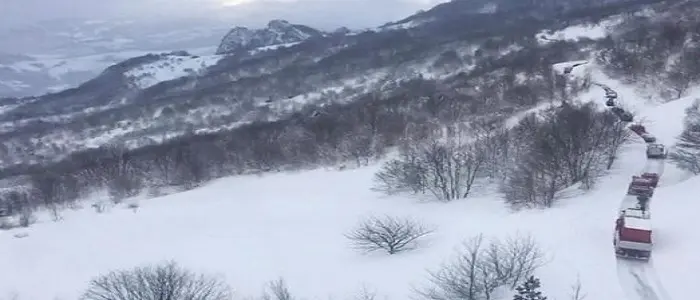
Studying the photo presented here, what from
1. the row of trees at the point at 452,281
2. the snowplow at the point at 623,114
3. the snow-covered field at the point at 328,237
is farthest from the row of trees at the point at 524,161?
the row of trees at the point at 452,281

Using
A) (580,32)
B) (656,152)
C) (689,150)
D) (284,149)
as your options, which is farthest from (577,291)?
(580,32)

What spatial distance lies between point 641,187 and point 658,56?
4395cm

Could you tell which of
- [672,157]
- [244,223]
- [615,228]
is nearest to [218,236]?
[244,223]

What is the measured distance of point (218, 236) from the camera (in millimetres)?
40531

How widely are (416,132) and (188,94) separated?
106 metres

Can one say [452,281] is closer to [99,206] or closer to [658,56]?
[99,206]

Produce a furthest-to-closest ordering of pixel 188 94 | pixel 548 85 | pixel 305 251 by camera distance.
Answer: pixel 188 94 → pixel 548 85 → pixel 305 251

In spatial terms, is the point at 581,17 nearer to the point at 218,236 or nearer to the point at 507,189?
the point at 507,189

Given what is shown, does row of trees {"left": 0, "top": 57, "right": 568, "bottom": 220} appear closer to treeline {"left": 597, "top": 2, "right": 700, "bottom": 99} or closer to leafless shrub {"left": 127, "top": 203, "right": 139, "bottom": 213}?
leafless shrub {"left": 127, "top": 203, "right": 139, "bottom": 213}

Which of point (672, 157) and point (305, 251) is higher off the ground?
point (672, 157)

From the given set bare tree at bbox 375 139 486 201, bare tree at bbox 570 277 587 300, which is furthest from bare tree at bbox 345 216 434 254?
bare tree at bbox 570 277 587 300

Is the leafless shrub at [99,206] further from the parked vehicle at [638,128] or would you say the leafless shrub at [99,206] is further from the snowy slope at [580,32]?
the snowy slope at [580,32]

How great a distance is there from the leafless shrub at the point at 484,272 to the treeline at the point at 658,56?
42.5 metres

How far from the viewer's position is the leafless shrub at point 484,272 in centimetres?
2566
